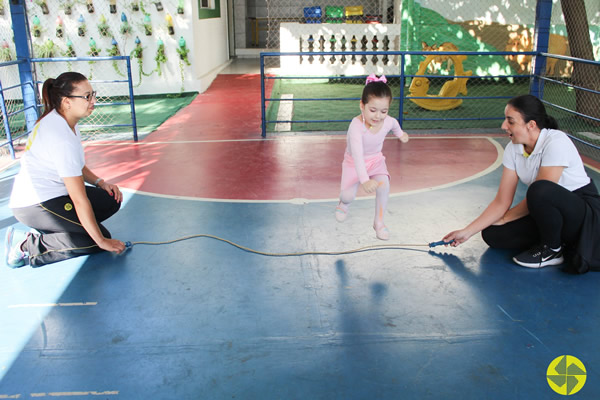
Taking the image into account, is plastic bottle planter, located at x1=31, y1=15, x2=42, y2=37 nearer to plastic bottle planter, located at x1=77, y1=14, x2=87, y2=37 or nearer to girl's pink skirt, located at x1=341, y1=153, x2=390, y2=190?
plastic bottle planter, located at x1=77, y1=14, x2=87, y2=37

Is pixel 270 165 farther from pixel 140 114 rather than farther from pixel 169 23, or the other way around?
pixel 169 23

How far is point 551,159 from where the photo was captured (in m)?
2.94

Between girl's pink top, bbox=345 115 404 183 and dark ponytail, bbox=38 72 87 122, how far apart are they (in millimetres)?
1596

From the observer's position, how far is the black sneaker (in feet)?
10.2

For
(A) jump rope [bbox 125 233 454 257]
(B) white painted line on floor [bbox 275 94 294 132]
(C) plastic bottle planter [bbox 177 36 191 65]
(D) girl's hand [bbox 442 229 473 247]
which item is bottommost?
(B) white painted line on floor [bbox 275 94 294 132]

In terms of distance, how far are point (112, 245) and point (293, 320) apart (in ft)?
4.42

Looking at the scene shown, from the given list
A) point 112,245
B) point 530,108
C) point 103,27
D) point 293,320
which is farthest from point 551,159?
point 103,27

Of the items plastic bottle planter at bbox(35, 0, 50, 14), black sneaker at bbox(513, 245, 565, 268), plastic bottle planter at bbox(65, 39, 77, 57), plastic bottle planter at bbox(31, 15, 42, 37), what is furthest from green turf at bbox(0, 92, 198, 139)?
black sneaker at bbox(513, 245, 565, 268)

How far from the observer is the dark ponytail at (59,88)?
3010mm

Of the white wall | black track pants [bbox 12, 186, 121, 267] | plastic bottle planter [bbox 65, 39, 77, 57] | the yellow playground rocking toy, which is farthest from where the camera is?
the white wall

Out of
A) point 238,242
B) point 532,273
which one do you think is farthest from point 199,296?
point 532,273

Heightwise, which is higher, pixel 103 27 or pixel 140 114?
pixel 103 27

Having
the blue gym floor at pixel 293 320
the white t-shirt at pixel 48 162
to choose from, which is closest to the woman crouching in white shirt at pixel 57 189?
the white t-shirt at pixel 48 162

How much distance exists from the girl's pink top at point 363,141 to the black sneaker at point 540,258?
1045mm
